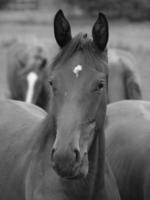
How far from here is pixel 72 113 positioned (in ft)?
13.0

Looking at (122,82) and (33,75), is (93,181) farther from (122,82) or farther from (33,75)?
(33,75)

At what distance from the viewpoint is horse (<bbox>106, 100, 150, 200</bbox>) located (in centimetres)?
545

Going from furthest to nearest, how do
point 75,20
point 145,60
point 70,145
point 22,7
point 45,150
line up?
point 22,7 < point 75,20 < point 145,60 < point 45,150 < point 70,145

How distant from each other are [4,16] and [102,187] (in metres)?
29.3

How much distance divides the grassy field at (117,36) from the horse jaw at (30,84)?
576cm

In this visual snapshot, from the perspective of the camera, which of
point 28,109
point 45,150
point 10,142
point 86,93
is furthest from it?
point 28,109

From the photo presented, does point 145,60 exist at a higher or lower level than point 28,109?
higher

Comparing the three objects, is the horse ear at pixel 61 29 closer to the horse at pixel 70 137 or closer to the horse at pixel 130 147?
the horse at pixel 70 137

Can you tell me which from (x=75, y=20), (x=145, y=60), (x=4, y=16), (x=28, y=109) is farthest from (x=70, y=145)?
(x=4, y=16)

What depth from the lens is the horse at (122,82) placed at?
9.52m

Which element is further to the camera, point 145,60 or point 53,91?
point 145,60

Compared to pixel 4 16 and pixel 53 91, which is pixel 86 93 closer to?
pixel 53 91

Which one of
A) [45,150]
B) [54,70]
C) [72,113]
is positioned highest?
[54,70]

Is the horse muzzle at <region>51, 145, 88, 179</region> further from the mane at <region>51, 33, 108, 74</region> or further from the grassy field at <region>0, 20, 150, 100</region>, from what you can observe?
the grassy field at <region>0, 20, 150, 100</region>
